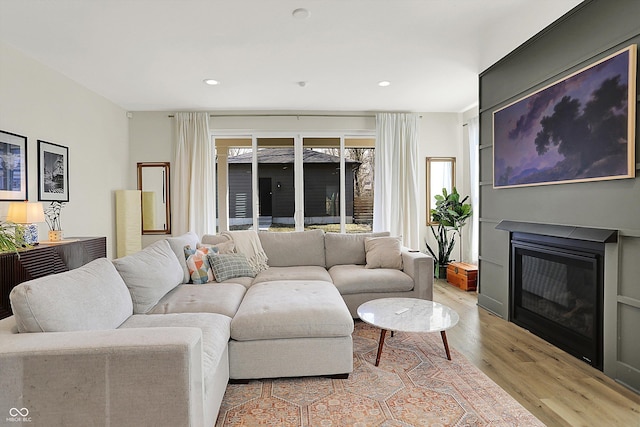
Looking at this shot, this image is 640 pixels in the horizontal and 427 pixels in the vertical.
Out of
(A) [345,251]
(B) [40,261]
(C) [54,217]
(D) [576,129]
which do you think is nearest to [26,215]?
(B) [40,261]

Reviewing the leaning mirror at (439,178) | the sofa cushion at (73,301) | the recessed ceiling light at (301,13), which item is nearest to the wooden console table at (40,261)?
the sofa cushion at (73,301)

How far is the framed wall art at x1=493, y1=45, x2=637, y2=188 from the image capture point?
211 cm

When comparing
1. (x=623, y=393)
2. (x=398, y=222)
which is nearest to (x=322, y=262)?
(x=398, y=222)

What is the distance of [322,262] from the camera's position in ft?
13.3

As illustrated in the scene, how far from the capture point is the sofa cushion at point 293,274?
3.43m

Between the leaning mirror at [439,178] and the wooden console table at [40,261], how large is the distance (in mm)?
4646

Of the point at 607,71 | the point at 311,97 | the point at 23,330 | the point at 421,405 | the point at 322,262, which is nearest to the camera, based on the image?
the point at 23,330

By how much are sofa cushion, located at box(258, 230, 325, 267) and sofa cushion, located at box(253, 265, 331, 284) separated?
0.17 meters

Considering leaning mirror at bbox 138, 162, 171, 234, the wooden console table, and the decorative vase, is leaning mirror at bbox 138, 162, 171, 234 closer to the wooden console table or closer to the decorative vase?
the wooden console table

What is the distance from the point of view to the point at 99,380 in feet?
4.34

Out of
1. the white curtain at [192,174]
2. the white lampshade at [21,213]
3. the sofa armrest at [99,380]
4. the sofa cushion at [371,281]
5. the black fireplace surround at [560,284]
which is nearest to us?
the sofa armrest at [99,380]

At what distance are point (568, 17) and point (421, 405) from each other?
9.13ft

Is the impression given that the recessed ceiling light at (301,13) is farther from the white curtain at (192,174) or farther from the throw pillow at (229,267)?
the white curtain at (192,174)

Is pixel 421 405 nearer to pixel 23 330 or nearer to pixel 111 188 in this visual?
pixel 23 330
